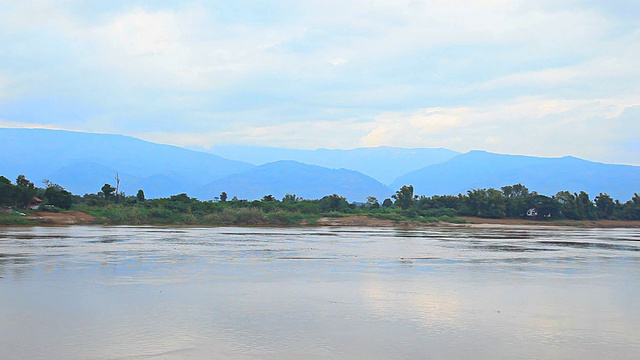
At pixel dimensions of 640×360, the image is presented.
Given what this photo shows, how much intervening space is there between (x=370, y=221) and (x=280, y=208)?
40.0 feet

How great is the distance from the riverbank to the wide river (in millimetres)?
36599

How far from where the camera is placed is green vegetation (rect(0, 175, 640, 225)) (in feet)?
234

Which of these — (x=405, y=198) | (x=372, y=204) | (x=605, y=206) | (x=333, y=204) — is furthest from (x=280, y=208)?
(x=605, y=206)

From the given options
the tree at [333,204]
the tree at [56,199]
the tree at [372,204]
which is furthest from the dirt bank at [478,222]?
the tree at [56,199]

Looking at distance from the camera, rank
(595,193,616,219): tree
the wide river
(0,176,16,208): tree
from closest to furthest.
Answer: the wide river
(0,176,16,208): tree
(595,193,616,219): tree

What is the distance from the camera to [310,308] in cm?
1566

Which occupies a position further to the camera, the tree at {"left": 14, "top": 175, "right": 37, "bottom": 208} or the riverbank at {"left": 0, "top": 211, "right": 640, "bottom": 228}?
the tree at {"left": 14, "top": 175, "right": 37, "bottom": 208}

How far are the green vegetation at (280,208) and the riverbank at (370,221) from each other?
437 mm

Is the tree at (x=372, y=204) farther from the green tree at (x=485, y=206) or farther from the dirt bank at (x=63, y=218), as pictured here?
the dirt bank at (x=63, y=218)

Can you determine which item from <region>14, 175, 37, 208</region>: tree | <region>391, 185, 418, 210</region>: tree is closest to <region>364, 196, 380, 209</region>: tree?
<region>391, 185, 418, 210</region>: tree

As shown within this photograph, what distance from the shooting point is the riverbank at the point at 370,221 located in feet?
205

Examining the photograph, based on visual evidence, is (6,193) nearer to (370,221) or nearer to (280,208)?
(280,208)

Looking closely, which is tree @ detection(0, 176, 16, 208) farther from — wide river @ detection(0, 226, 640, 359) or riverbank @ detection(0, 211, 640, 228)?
wide river @ detection(0, 226, 640, 359)

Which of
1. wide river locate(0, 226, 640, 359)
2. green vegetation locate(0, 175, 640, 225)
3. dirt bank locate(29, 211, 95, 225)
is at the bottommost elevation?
wide river locate(0, 226, 640, 359)
